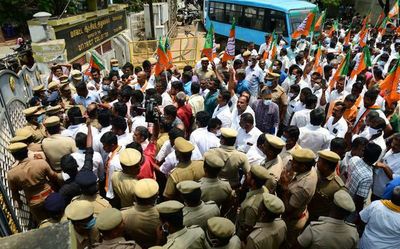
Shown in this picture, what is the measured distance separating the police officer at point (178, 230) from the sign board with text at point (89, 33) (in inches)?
307

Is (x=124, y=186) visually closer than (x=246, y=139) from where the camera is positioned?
Yes

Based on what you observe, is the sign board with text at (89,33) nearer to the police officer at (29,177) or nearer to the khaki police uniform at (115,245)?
the police officer at (29,177)

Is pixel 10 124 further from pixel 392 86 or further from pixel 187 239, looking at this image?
pixel 392 86

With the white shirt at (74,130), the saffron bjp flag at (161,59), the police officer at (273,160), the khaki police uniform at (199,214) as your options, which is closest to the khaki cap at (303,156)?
the police officer at (273,160)

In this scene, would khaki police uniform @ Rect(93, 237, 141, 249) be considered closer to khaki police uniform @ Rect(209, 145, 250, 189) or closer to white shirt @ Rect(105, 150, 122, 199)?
white shirt @ Rect(105, 150, 122, 199)

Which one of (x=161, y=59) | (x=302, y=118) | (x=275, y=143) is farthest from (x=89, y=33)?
(x=275, y=143)

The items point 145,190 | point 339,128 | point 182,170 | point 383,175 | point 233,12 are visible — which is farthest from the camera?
point 233,12

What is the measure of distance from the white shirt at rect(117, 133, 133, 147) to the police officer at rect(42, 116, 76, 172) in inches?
26.7

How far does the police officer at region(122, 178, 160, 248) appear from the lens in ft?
9.55

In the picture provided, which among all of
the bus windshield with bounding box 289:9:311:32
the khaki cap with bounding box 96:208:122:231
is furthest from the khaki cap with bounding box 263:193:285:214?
the bus windshield with bounding box 289:9:311:32

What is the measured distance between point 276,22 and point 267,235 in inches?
501

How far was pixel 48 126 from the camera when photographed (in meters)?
4.18

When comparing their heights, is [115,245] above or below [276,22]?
below

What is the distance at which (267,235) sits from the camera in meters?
2.75
